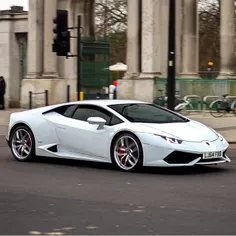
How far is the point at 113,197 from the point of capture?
31.0 feet

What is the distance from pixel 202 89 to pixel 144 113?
2036cm

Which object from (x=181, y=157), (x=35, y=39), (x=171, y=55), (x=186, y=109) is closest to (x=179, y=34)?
(x=186, y=109)

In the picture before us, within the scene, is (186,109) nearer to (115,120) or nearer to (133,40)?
(133,40)

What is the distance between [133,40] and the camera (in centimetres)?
3506

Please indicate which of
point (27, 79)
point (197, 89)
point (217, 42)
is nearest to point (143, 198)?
point (197, 89)

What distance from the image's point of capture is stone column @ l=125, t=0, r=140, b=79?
35.0 m

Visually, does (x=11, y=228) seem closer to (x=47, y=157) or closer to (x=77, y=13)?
(x=47, y=157)

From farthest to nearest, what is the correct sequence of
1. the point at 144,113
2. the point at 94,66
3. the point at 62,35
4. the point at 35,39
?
the point at 35,39, the point at 94,66, the point at 62,35, the point at 144,113

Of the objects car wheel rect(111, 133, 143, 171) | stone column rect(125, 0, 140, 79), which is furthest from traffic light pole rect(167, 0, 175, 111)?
stone column rect(125, 0, 140, 79)

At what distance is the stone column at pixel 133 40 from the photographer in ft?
115

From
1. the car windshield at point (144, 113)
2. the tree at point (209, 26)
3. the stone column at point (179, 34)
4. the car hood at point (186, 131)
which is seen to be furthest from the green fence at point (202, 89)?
the tree at point (209, 26)

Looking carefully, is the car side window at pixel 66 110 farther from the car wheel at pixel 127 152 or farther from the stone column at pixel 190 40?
the stone column at pixel 190 40

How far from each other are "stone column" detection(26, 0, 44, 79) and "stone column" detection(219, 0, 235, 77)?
10082mm

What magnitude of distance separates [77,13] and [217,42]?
24552 mm
